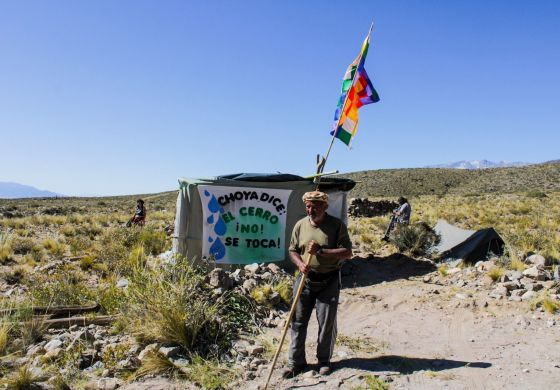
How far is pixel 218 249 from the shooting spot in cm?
957

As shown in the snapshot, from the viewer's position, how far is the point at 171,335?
18.0 ft

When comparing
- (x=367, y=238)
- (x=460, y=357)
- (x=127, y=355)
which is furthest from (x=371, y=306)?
(x=367, y=238)

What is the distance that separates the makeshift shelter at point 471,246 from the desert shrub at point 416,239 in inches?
10.9

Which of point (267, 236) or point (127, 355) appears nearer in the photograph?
point (127, 355)

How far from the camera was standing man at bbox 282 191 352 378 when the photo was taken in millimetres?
4770

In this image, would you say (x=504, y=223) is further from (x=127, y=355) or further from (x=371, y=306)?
(x=127, y=355)

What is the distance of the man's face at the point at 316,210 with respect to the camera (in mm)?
4773

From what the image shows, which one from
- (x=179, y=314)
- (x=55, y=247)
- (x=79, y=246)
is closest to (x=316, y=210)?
(x=179, y=314)

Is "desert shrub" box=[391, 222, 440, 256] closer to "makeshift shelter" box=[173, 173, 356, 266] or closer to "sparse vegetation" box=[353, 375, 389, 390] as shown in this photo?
"makeshift shelter" box=[173, 173, 356, 266]

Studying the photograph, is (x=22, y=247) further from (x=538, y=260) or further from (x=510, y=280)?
(x=538, y=260)

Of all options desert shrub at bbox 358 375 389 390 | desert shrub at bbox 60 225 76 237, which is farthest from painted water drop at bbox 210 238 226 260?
desert shrub at bbox 60 225 76 237

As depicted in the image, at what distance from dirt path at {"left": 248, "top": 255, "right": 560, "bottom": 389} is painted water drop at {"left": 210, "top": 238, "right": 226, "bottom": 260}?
2.75 meters

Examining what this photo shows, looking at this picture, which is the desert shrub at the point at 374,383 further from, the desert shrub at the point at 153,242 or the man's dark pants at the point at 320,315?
the desert shrub at the point at 153,242

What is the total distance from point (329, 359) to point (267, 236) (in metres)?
5.09
